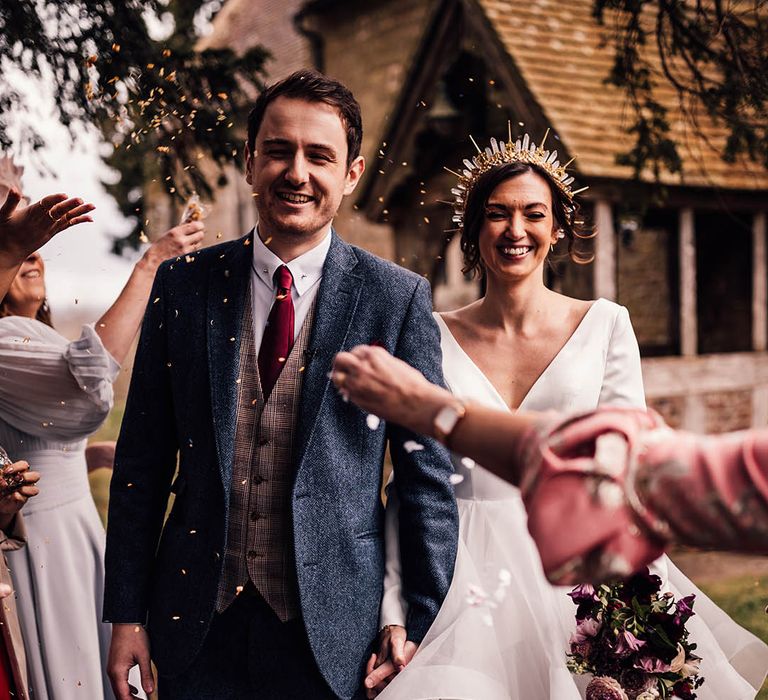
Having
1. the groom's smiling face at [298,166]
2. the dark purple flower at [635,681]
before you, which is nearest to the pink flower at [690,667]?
the dark purple flower at [635,681]

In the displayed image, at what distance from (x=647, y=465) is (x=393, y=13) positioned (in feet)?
47.0

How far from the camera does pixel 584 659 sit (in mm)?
2654

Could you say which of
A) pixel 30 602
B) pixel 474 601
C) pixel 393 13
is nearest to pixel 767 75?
pixel 474 601

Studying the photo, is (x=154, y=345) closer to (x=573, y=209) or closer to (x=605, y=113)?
(x=573, y=209)

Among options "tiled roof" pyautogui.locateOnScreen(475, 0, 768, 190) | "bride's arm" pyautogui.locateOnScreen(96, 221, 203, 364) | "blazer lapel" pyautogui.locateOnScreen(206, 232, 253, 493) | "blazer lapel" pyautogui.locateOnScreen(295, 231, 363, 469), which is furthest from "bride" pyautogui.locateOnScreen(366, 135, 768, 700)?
"tiled roof" pyautogui.locateOnScreen(475, 0, 768, 190)

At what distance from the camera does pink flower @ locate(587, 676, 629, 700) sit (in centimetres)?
257

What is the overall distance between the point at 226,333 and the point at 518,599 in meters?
1.30

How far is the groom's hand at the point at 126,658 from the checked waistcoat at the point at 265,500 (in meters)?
0.31

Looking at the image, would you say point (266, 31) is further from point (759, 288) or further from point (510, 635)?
point (510, 635)

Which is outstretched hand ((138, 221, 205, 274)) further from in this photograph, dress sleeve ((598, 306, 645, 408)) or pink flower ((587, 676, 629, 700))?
pink flower ((587, 676, 629, 700))

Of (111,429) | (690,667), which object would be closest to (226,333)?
(690,667)

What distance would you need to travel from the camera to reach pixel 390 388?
1.55 m

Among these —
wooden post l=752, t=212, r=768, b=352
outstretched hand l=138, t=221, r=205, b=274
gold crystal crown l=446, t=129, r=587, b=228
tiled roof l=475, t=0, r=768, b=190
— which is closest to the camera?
gold crystal crown l=446, t=129, r=587, b=228

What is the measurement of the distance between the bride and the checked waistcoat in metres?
0.35
